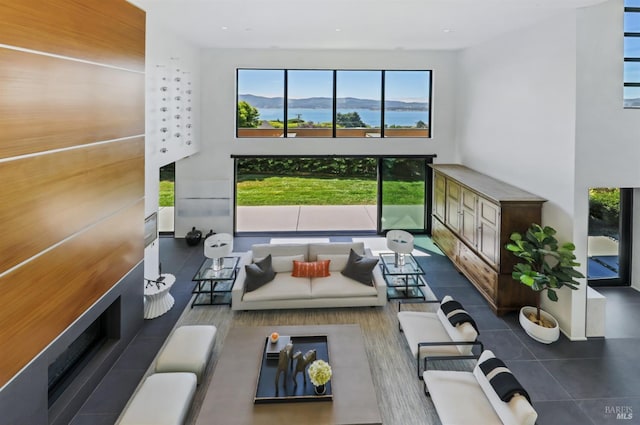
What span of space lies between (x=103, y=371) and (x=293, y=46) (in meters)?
7.61

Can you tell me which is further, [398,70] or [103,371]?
[398,70]

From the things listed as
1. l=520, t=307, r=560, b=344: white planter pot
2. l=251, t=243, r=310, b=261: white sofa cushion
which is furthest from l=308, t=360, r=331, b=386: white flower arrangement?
l=251, t=243, r=310, b=261: white sofa cushion

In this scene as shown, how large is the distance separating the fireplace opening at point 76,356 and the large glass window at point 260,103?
651 centimetres

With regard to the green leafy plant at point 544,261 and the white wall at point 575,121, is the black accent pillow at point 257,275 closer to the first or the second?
the green leafy plant at point 544,261

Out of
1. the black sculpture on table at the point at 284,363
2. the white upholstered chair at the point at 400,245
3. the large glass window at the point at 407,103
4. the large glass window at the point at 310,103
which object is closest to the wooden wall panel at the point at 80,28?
the black sculpture on table at the point at 284,363

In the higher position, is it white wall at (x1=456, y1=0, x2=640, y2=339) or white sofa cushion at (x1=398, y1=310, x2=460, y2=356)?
white wall at (x1=456, y1=0, x2=640, y2=339)

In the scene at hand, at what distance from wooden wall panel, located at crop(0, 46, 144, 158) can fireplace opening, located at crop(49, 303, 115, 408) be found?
227cm

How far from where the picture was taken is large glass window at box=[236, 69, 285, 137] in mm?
10602

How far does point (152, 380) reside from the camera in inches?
172

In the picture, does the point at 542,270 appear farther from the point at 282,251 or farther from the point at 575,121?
the point at 282,251

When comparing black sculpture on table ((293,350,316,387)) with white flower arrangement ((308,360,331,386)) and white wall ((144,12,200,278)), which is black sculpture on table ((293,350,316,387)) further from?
white wall ((144,12,200,278))

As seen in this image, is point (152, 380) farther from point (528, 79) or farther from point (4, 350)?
point (528, 79)

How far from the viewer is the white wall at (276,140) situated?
10.4m

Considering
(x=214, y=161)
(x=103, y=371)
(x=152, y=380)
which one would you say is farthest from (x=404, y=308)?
(x=214, y=161)
